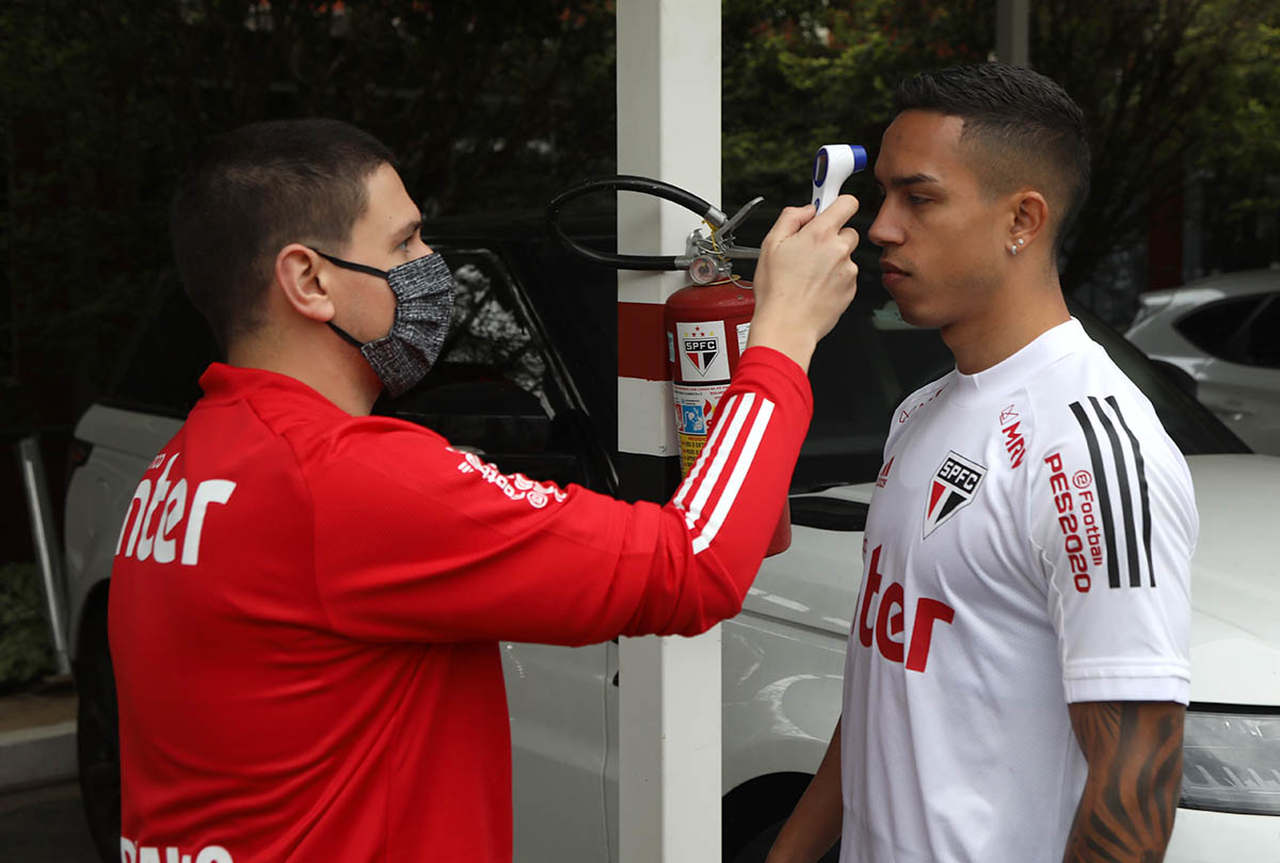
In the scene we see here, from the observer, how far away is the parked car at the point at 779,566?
239 centimetres

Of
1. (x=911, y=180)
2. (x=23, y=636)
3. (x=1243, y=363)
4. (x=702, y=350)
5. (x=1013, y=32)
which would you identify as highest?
(x=1013, y=32)

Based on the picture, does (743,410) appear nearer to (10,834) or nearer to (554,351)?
(554,351)

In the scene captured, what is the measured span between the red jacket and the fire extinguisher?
0.30m

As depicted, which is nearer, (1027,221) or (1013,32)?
(1027,221)

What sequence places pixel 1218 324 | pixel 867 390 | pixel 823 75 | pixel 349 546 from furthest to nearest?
pixel 823 75, pixel 1218 324, pixel 867 390, pixel 349 546

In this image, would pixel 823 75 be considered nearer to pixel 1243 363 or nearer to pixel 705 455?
pixel 1243 363

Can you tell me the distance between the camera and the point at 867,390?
3.60m

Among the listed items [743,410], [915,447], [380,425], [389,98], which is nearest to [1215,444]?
[915,447]

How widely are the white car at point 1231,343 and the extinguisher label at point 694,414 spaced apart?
606 cm

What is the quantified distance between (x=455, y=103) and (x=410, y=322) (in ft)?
20.2

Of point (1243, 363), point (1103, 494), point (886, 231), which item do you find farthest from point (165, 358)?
point (1243, 363)

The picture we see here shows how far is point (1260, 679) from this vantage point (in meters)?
2.40

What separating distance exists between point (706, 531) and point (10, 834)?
172 inches

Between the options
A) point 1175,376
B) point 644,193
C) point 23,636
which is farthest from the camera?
point 23,636
